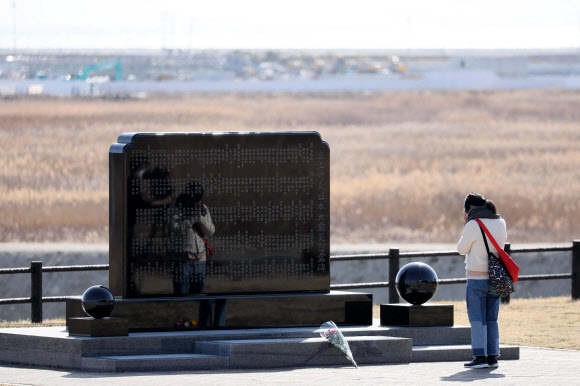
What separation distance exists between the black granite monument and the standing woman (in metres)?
1.87

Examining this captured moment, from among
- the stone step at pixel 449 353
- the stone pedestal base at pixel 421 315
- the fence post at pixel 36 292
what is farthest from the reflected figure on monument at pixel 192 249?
the fence post at pixel 36 292

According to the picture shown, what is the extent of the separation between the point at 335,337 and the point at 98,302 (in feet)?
7.37

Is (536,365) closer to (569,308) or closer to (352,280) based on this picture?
(569,308)

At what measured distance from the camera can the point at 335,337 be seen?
12.4 m

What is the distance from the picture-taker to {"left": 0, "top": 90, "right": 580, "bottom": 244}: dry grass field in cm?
3759

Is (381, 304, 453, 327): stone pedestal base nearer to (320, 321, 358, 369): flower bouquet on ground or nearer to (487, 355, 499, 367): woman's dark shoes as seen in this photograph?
(320, 321, 358, 369): flower bouquet on ground

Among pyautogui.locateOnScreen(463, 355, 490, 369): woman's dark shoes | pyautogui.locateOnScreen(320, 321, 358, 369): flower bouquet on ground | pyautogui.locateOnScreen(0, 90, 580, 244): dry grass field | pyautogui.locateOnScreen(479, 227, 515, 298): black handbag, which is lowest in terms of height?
pyautogui.locateOnScreen(463, 355, 490, 369): woman's dark shoes

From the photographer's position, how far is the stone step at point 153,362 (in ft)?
38.7

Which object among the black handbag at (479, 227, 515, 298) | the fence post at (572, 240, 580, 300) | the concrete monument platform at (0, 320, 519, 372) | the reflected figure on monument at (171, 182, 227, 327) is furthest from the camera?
the fence post at (572, 240, 580, 300)

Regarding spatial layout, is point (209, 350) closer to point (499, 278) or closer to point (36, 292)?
point (499, 278)

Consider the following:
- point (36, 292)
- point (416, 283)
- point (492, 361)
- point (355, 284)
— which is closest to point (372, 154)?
point (355, 284)

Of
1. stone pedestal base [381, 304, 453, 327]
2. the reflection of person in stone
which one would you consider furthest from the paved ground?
the reflection of person in stone

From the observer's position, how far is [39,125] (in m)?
63.6

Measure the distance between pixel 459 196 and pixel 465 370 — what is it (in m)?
29.7
